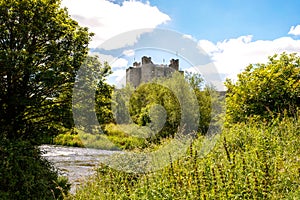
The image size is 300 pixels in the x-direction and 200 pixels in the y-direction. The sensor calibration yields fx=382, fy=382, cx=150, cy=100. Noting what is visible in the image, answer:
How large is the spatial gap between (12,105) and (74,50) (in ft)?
7.10

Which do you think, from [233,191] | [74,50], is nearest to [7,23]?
[74,50]

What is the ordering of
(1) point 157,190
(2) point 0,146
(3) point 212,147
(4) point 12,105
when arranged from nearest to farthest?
(1) point 157,190, (2) point 0,146, (3) point 212,147, (4) point 12,105

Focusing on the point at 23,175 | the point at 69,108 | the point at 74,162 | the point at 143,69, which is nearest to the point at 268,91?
the point at 143,69

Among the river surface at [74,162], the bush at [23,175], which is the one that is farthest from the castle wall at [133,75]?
the bush at [23,175]

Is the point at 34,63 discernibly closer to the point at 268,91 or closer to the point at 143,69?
the point at 143,69

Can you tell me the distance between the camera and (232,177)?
15.0 ft

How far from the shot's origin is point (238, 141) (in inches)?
303

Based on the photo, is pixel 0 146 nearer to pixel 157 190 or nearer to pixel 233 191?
pixel 157 190

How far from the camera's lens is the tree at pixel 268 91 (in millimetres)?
10445

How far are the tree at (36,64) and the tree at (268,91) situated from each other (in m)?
4.68

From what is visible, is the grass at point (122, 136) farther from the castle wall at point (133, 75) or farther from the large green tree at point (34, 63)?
the large green tree at point (34, 63)

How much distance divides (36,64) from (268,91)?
6.29 m

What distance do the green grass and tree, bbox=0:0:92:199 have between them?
2945 millimetres

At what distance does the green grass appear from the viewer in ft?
14.1
